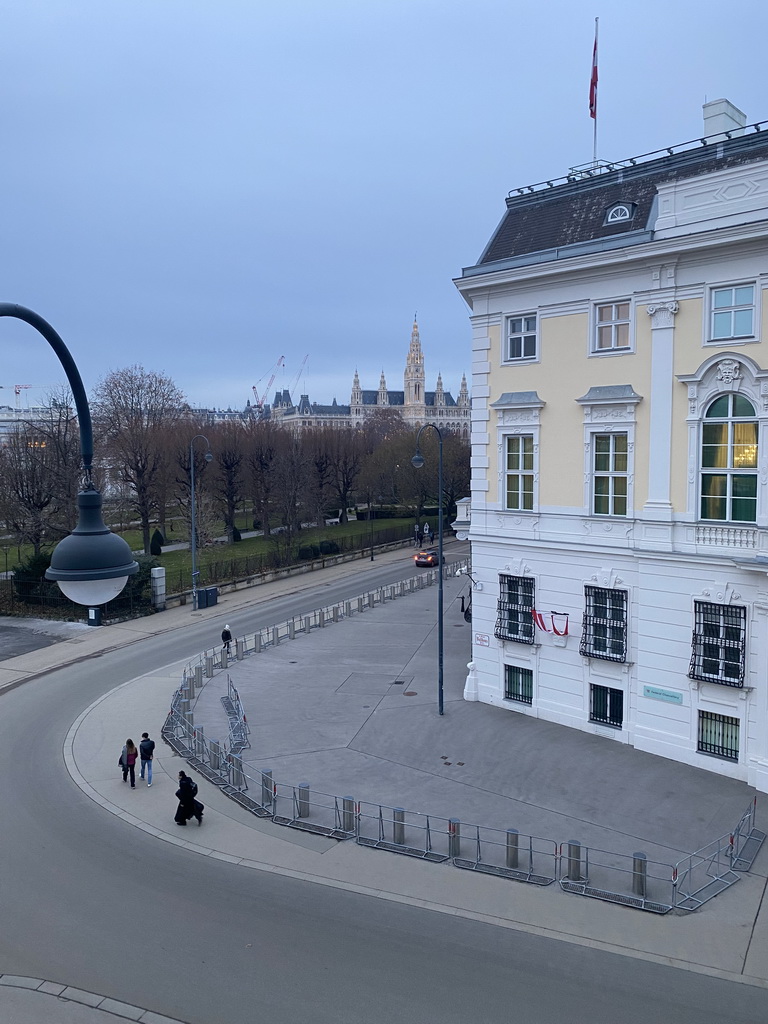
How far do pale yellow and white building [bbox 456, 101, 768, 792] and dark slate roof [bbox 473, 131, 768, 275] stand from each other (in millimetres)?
63

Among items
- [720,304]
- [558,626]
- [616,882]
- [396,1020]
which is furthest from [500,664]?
[396,1020]

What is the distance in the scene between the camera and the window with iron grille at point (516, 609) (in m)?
21.4

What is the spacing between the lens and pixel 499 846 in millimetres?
13984

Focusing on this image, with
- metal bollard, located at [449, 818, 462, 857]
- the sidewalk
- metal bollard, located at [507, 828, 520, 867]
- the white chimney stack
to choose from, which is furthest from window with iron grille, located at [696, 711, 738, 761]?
the white chimney stack

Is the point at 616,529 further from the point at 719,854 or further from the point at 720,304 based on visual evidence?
the point at 719,854

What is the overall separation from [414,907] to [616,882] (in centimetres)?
346

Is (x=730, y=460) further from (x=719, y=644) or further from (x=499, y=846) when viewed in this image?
(x=499, y=846)

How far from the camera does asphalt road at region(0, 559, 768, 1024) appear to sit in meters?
9.63

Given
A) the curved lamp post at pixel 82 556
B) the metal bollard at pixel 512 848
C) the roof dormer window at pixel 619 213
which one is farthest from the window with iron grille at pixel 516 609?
the curved lamp post at pixel 82 556

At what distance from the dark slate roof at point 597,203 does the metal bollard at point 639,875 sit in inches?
541

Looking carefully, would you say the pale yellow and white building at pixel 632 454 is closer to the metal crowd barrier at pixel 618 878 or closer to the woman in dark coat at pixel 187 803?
the metal crowd barrier at pixel 618 878

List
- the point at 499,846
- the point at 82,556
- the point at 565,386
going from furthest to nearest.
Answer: the point at 565,386 < the point at 499,846 < the point at 82,556

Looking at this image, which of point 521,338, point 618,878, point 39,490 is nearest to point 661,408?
point 521,338

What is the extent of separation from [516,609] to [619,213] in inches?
432
